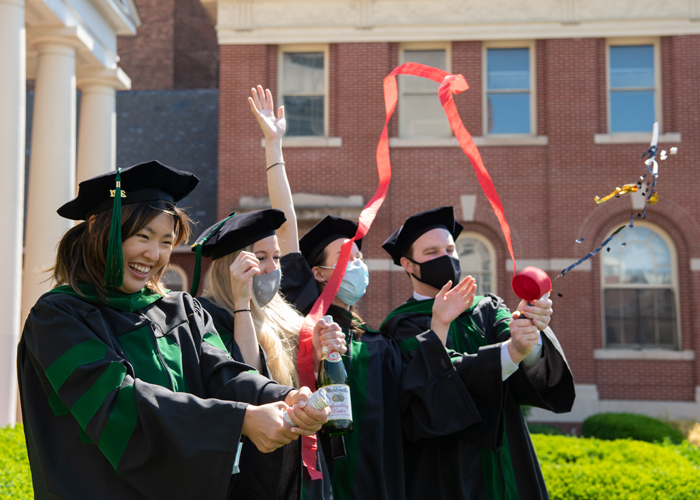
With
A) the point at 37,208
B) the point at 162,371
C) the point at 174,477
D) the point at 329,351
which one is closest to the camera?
the point at 174,477

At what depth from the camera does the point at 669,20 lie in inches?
539

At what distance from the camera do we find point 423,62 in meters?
14.1

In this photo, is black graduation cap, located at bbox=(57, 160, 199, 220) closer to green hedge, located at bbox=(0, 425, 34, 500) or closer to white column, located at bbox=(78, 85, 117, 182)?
green hedge, located at bbox=(0, 425, 34, 500)

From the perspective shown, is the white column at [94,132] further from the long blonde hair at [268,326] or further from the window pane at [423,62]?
the long blonde hair at [268,326]

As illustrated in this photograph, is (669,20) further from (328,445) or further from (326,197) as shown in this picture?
(328,445)

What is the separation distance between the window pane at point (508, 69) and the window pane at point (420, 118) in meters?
1.20

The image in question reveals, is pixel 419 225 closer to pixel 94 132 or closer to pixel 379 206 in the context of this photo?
pixel 379 206

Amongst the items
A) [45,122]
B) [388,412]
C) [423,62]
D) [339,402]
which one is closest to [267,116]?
[388,412]

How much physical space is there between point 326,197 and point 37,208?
564cm

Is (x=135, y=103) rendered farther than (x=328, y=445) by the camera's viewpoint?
Yes

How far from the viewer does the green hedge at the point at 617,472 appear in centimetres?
563

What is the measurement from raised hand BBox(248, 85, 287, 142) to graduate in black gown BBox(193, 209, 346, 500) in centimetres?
92

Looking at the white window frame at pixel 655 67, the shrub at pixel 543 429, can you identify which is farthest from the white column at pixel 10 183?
the white window frame at pixel 655 67

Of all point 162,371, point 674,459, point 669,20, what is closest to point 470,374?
point 162,371
